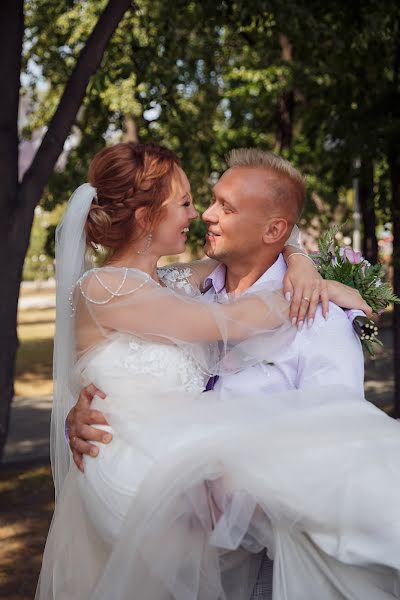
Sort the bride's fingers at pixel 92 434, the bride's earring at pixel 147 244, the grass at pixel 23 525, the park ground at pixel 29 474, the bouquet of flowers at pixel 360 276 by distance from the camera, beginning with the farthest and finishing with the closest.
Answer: the park ground at pixel 29 474, the grass at pixel 23 525, the bouquet of flowers at pixel 360 276, the bride's earring at pixel 147 244, the bride's fingers at pixel 92 434

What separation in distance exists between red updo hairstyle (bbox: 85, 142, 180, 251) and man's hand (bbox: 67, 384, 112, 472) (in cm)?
60

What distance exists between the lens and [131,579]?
9.64ft

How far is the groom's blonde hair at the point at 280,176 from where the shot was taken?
11.5ft

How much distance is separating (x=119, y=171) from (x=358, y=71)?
881cm

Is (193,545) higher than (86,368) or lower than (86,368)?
lower

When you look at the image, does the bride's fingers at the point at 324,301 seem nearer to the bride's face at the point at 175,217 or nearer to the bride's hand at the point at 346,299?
the bride's hand at the point at 346,299

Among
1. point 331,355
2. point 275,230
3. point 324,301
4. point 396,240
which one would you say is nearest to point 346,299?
point 324,301

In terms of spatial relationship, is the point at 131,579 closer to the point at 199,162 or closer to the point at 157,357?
the point at 157,357

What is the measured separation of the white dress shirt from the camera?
3199 millimetres

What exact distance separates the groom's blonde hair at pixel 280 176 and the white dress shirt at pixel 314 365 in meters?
0.46

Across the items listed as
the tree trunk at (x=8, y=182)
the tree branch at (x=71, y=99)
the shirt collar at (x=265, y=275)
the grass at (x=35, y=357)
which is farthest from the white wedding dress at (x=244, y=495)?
the grass at (x=35, y=357)

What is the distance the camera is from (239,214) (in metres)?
3.49

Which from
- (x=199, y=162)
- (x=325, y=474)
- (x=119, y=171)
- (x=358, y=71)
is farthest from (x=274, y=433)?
(x=199, y=162)

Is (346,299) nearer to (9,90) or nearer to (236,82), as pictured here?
(9,90)
